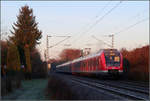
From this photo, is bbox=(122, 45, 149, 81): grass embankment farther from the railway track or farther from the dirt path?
the dirt path

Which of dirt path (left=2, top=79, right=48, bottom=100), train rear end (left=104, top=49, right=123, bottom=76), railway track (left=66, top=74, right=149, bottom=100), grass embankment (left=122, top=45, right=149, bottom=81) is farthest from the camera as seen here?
train rear end (left=104, top=49, right=123, bottom=76)

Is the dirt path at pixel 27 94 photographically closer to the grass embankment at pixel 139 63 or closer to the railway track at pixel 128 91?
the railway track at pixel 128 91

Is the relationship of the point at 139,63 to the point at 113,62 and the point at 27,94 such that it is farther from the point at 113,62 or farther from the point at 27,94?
the point at 27,94

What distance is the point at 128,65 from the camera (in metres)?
32.5

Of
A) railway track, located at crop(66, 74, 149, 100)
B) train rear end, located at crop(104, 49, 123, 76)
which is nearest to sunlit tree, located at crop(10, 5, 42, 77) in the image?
train rear end, located at crop(104, 49, 123, 76)

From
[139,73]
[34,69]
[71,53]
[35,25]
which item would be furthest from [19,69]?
[71,53]

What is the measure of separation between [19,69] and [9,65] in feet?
5.93

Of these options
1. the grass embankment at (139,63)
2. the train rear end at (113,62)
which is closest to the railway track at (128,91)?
the grass embankment at (139,63)

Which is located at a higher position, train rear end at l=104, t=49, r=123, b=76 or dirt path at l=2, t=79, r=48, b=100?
train rear end at l=104, t=49, r=123, b=76

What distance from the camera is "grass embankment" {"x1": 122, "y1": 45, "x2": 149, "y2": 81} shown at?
90.6 ft

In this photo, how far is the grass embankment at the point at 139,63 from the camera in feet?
90.6

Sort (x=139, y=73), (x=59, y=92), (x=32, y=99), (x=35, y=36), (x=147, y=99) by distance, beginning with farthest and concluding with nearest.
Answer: (x=35, y=36) < (x=139, y=73) < (x=32, y=99) < (x=59, y=92) < (x=147, y=99)

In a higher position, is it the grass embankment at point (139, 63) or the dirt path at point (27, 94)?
the grass embankment at point (139, 63)

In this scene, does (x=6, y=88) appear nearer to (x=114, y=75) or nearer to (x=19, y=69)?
(x=114, y=75)
